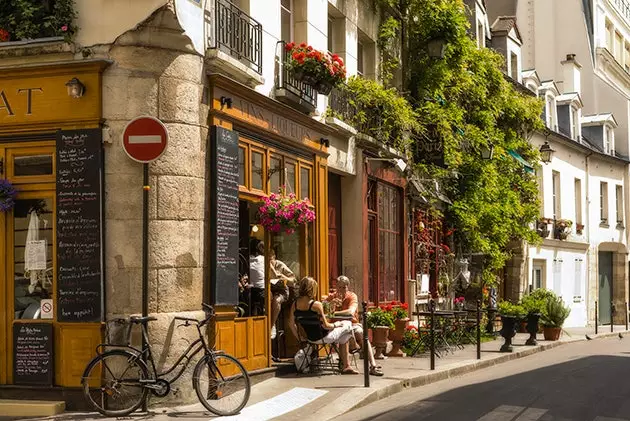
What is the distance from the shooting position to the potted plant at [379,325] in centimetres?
1542

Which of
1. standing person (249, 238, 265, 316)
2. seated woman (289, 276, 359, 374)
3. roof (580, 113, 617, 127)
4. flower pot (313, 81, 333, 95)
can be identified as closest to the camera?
standing person (249, 238, 265, 316)

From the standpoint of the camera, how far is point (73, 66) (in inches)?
404

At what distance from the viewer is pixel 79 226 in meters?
10.2

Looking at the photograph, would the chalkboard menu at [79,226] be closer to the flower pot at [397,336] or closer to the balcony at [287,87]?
the balcony at [287,87]

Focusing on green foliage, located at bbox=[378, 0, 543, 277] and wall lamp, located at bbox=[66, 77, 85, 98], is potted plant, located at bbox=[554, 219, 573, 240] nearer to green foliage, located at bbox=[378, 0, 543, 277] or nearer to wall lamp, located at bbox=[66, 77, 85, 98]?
green foliage, located at bbox=[378, 0, 543, 277]

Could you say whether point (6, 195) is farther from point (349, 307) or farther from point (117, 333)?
point (349, 307)

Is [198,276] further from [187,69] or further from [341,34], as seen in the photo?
[341,34]

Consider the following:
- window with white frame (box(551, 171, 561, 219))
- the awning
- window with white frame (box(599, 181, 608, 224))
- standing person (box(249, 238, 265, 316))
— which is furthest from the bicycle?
window with white frame (box(599, 181, 608, 224))

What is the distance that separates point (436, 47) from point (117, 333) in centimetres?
1207

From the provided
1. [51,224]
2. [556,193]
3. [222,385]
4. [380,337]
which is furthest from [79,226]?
[556,193]

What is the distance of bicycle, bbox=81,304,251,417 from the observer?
31.8 feet

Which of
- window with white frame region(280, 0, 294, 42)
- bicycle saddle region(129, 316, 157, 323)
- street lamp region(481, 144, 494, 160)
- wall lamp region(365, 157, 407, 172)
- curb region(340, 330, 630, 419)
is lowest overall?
curb region(340, 330, 630, 419)

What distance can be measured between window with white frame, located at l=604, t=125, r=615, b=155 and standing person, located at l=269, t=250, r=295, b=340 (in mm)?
28314

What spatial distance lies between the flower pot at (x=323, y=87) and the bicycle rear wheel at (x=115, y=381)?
585 centimetres
